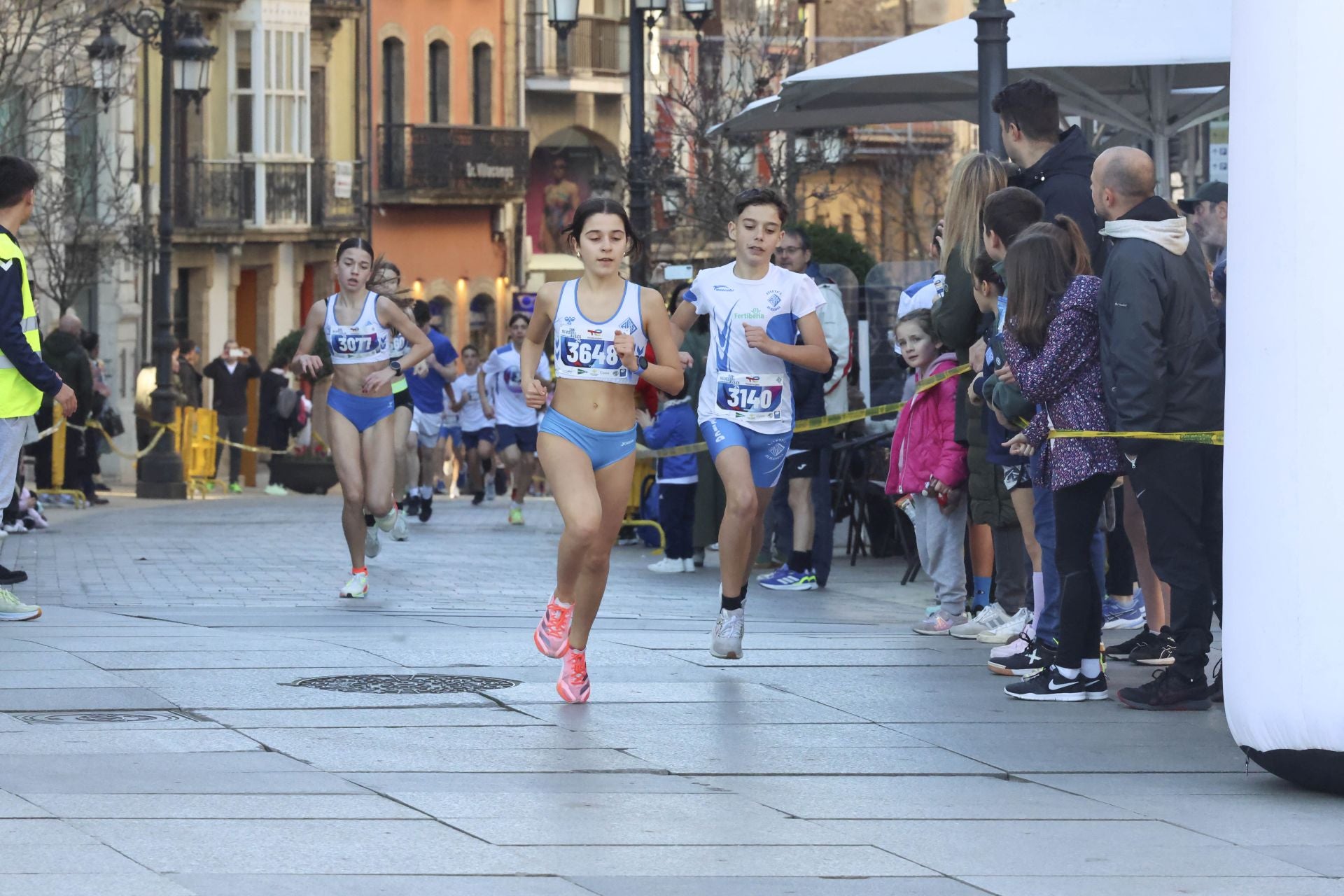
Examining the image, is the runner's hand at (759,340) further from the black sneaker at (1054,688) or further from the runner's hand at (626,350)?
the black sneaker at (1054,688)

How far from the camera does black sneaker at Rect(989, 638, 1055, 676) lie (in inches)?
358

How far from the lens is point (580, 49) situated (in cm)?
5831

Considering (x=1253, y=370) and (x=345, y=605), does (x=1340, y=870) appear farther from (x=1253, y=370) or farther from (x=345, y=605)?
(x=345, y=605)

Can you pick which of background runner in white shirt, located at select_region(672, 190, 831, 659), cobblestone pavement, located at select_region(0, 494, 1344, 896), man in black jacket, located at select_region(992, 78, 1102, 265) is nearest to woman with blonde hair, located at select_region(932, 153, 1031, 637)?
man in black jacket, located at select_region(992, 78, 1102, 265)

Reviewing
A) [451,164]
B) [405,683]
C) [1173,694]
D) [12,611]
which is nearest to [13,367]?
[12,611]

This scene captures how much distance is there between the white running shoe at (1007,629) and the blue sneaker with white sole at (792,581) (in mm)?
3034

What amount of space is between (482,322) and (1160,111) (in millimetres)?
42630

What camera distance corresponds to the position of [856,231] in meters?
58.4

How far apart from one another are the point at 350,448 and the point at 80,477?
11778 millimetres

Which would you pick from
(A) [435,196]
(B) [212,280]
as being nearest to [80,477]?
(B) [212,280]

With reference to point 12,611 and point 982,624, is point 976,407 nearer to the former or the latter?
point 982,624

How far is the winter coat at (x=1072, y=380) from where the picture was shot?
8.52 m

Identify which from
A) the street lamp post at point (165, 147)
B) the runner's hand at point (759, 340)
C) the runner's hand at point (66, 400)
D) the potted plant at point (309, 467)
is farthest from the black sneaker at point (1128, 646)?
the potted plant at point (309, 467)

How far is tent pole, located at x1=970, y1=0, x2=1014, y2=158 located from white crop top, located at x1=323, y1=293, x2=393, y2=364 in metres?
3.75
